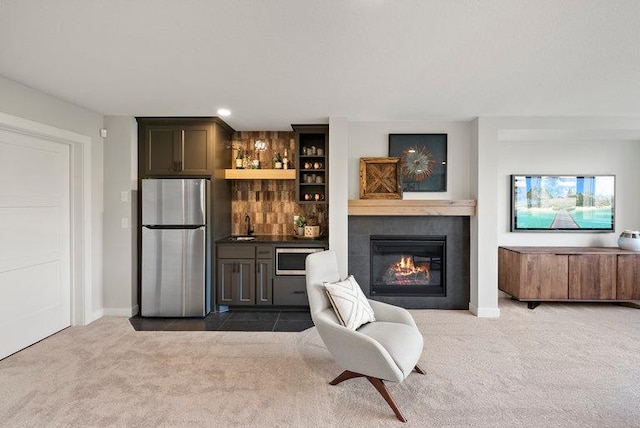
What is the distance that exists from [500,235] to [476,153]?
156 cm

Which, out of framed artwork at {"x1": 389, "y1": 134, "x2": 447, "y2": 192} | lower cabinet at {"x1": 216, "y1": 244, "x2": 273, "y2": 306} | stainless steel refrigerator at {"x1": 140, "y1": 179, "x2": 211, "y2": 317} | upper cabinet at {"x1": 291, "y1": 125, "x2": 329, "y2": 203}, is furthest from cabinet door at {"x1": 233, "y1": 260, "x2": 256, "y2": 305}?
framed artwork at {"x1": 389, "y1": 134, "x2": 447, "y2": 192}

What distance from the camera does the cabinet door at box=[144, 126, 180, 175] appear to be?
13.8 ft

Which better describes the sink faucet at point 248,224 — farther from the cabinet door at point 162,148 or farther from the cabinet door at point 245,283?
the cabinet door at point 162,148

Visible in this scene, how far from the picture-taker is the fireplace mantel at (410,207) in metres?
4.21

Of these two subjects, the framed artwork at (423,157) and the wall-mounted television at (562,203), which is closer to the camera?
the framed artwork at (423,157)

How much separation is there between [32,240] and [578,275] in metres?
6.24

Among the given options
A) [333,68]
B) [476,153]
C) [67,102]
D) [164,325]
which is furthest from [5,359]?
[476,153]

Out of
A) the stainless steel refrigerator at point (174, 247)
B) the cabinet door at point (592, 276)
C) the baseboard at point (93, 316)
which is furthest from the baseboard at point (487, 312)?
the baseboard at point (93, 316)

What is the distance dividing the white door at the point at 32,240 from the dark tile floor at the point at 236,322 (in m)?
0.87

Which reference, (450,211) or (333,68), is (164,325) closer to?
(333,68)

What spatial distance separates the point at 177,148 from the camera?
166 inches

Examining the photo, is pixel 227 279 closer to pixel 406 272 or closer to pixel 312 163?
pixel 312 163

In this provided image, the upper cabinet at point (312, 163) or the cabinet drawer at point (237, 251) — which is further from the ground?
the upper cabinet at point (312, 163)

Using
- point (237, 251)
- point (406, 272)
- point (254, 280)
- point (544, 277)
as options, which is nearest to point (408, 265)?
point (406, 272)
